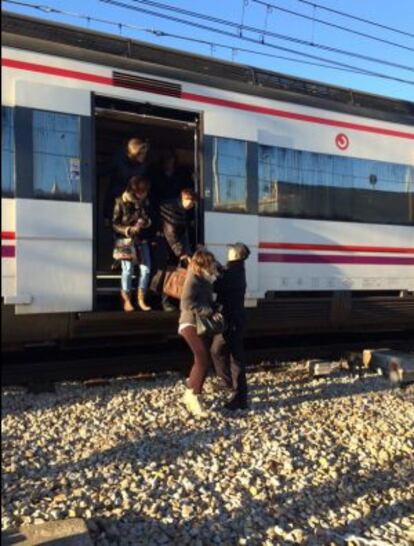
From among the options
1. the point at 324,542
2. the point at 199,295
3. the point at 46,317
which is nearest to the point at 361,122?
the point at 199,295

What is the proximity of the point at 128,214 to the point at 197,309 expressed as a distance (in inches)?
62.7

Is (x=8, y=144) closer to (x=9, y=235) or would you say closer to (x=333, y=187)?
(x=9, y=235)

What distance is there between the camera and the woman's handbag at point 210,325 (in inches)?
231

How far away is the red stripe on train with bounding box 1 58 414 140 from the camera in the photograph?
6152 mm

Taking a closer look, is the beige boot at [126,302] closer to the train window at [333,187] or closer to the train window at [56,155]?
the train window at [56,155]

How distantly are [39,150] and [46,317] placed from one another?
1.58 m

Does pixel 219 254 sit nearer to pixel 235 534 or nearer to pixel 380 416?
pixel 380 416

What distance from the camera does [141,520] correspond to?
3910mm

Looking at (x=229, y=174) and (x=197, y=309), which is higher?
(x=229, y=174)

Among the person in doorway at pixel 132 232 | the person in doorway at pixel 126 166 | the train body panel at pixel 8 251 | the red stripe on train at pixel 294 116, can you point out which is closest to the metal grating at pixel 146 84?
the red stripe on train at pixel 294 116

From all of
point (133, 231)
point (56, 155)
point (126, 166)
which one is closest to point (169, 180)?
point (126, 166)

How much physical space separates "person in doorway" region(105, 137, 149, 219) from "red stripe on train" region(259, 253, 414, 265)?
169cm

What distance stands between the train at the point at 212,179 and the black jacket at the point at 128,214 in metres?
0.25

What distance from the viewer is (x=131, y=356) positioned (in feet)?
24.0
